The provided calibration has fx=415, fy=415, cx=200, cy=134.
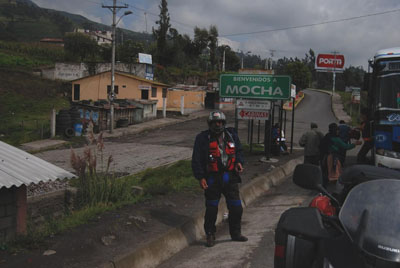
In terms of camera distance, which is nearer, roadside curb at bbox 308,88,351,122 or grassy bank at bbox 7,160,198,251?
grassy bank at bbox 7,160,198,251

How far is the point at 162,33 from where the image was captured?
70375mm

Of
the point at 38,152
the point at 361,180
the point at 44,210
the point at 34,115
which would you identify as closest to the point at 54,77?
the point at 34,115

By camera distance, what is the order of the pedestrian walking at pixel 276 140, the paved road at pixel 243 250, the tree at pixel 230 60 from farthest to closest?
the tree at pixel 230 60
the pedestrian walking at pixel 276 140
the paved road at pixel 243 250

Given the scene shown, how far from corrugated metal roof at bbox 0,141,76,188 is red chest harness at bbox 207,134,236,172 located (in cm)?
221

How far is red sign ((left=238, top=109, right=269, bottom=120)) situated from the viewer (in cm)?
1276

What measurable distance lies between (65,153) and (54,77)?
29564 millimetres

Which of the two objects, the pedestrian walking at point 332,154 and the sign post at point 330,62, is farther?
the sign post at point 330,62

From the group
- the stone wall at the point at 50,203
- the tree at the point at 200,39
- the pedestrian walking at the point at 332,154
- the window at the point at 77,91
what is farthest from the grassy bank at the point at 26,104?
the tree at the point at 200,39

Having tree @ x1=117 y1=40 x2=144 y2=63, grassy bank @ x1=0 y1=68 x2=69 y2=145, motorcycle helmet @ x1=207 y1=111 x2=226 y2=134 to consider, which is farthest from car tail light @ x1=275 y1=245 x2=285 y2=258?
tree @ x1=117 y1=40 x2=144 y2=63

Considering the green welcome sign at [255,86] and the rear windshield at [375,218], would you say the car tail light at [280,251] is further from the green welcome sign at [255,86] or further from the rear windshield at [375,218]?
the green welcome sign at [255,86]

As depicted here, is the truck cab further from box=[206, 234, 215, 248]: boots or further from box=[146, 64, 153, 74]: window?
box=[146, 64, 153, 74]: window

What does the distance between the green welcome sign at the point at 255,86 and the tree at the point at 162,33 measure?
5594cm

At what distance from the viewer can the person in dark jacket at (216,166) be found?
221 inches

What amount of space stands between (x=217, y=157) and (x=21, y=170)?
272 centimetres
